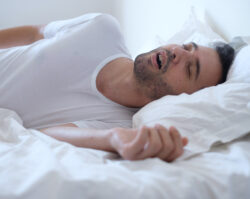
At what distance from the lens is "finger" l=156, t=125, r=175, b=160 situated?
1.77 feet

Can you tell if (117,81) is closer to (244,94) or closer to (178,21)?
(244,94)

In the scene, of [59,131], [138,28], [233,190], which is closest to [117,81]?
[59,131]

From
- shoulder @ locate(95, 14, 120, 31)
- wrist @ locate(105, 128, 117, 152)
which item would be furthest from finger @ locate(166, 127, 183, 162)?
shoulder @ locate(95, 14, 120, 31)

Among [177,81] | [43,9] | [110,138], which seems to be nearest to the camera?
[110,138]

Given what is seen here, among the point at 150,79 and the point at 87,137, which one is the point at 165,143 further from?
the point at 150,79

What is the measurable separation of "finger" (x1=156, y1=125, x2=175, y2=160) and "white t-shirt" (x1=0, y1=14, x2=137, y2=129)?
43 cm

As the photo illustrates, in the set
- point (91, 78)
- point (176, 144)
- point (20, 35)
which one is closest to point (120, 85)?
point (91, 78)

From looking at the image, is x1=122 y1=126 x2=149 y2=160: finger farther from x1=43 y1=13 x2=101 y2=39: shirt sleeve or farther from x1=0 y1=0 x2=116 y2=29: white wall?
x1=0 y1=0 x2=116 y2=29: white wall

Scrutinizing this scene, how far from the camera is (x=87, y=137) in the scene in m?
0.68

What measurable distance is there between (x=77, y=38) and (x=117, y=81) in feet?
0.83

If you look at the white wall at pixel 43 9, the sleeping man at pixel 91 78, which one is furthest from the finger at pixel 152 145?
the white wall at pixel 43 9

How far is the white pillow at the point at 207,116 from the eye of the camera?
0.65 meters

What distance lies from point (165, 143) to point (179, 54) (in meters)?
0.53

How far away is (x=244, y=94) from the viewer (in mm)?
710
